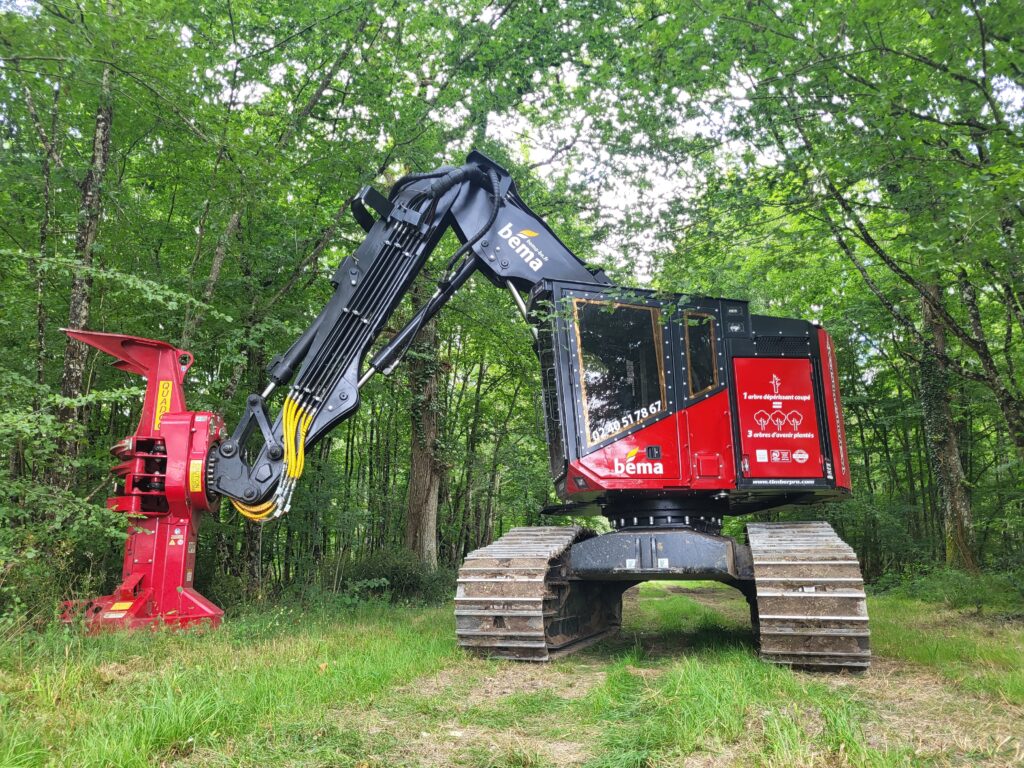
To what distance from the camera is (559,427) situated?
18.5 feet

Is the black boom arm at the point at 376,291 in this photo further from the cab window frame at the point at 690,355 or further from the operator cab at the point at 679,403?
the cab window frame at the point at 690,355

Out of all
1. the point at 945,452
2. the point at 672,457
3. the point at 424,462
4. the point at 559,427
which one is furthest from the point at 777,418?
the point at 945,452

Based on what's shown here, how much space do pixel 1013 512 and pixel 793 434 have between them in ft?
33.7

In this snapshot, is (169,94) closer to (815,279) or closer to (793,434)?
(793,434)

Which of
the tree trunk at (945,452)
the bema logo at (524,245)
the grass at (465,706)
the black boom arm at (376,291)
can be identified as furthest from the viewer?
the tree trunk at (945,452)

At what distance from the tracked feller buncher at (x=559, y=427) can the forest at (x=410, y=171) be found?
0.47 metres

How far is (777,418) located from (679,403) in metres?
0.82

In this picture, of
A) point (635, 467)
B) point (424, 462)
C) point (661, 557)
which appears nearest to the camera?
point (661, 557)

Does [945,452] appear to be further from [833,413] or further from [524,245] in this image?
[524,245]

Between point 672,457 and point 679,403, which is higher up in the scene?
point 679,403

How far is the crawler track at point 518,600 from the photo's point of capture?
504 cm

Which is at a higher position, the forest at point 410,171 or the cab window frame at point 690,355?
the forest at point 410,171

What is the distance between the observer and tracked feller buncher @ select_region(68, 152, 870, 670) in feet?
17.3

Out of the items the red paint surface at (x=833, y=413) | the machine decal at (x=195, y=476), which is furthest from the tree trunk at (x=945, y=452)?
the machine decal at (x=195, y=476)
